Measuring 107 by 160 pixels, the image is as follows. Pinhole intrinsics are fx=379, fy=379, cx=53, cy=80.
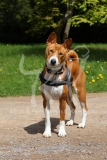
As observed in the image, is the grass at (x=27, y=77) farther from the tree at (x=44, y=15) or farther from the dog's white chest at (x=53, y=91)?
the tree at (x=44, y=15)

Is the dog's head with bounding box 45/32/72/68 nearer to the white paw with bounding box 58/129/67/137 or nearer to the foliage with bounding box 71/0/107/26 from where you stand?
the white paw with bounding box 58/129/67/137

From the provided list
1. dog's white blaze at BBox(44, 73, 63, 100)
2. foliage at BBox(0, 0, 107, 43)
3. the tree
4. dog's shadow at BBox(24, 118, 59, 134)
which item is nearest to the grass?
dog's shadow at BBox(24, 118, 59, 134)

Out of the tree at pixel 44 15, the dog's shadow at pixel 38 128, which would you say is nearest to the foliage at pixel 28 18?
the tree at pixel 44 15

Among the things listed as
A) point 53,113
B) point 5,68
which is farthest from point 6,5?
point 53,113

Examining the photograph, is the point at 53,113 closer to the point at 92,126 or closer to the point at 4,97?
the point at 92,126

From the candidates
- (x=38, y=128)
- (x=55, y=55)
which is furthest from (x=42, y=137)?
(x=55, y=55)

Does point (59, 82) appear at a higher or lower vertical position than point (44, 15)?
higher

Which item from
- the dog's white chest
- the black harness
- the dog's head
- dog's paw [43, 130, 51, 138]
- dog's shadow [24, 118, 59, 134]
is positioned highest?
the dog's head

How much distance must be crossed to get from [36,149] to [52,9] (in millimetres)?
25303

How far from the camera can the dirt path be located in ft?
17.9

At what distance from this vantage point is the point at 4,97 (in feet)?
33.1

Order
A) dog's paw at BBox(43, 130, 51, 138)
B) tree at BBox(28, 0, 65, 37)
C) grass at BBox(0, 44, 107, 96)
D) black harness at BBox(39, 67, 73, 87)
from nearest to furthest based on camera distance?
black harness at BBox(39, 67, 73, 87), dog's paw at BBox(43, 130, 51, 138), grass at BBox(0, 44, 107, 96), tree at BBox(28, 0, 65, 37)

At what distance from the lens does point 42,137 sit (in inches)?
251

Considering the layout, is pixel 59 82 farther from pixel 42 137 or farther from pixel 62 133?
pixel 42 137
